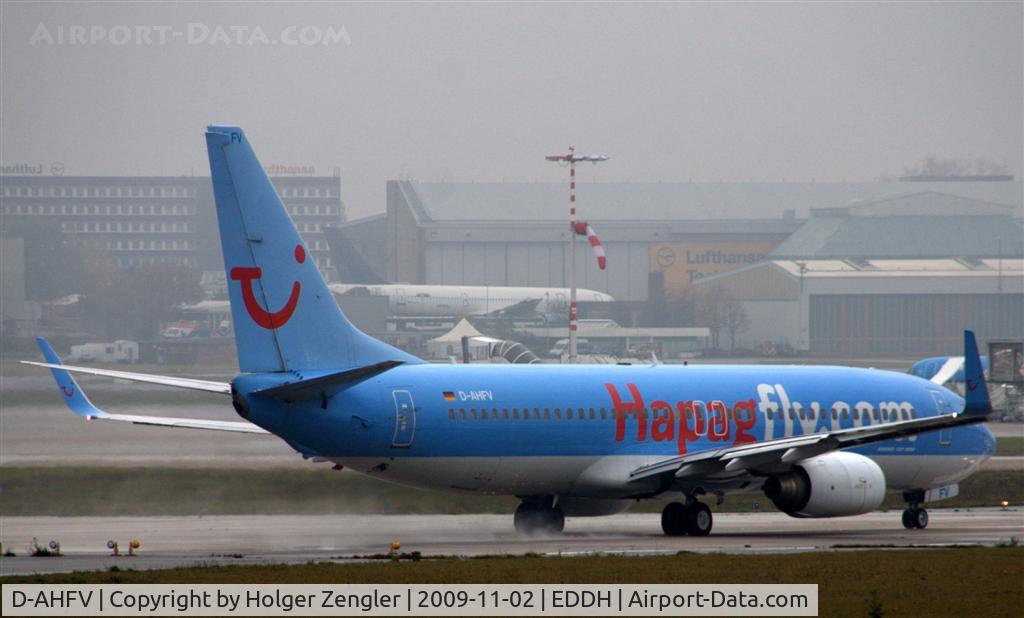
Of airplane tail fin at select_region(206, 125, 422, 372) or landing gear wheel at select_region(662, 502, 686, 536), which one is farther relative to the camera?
landing gear wheel at select_region(662, 502, 686, 536)

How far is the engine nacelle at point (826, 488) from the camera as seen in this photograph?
32.4 m

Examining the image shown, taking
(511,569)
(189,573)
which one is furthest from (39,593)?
(511,569)

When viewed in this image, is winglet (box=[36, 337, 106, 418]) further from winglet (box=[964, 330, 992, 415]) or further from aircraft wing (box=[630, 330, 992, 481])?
winglet (box=[964, 330, 992, 415])

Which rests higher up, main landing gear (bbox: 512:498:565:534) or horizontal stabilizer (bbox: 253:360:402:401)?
horizontal stabilizer (bbox: 253:360:402:401)

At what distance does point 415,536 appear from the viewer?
32.6 meters

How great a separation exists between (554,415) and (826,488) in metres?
5.71

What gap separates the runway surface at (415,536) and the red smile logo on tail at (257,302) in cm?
410

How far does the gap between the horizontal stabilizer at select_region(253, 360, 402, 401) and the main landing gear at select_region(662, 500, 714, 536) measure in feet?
26.7

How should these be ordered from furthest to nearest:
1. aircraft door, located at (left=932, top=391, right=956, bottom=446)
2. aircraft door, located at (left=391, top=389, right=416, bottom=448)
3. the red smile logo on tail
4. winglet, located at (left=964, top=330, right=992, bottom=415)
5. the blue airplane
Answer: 1. aircraft door, located at (left=932, top=391, right=956, bottom=446)
2. aircraft door, located at (left=391, top=389, right=416, bottom=448)
3. winglet, located at (left=964, top=330, right=992, bottom=415)
4. the blue airplane
5. the red smile logo on tail

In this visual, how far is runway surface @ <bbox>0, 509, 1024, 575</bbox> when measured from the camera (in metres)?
27.2

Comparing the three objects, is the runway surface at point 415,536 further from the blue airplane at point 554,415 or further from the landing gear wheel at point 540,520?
the blue airplane at point 554,415

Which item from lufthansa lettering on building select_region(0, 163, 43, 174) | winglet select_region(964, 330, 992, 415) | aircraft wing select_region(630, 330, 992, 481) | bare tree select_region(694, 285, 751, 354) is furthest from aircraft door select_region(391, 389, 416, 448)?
lufthansa lettering on building select_region(0, 163, 43, 174)

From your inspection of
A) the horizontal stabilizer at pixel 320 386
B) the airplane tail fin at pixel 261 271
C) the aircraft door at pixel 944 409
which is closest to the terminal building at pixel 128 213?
the aircraft door at pixel 944 409

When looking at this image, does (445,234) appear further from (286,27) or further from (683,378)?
(683,378)
